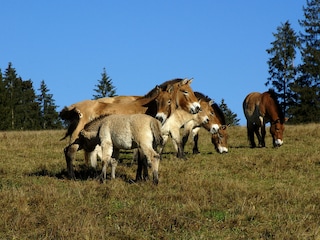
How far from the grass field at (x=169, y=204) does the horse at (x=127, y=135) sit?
1.91ft

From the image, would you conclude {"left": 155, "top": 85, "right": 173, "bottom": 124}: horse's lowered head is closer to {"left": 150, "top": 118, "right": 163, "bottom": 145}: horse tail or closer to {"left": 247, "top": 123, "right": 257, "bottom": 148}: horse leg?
{"left": 150, "top": 118, "right": 163, "bottom": 145}: horse tail

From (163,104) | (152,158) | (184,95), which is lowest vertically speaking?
(152,158)

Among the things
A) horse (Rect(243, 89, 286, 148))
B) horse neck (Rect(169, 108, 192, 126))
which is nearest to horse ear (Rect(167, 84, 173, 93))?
horse neck (Rect(169, 108, 192, 126))

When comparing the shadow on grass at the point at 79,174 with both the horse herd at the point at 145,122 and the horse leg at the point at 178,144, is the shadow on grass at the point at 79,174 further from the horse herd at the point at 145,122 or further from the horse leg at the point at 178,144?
the horse leg at the point at 178,144

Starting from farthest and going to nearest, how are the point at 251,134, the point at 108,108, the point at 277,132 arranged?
the point at 251,134 → the point at 277,132 → the point at 108,108

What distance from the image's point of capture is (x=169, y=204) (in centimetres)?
776

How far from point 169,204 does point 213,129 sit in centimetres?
1049

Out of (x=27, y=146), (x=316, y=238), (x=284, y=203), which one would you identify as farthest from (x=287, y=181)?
(x=27, y=146)

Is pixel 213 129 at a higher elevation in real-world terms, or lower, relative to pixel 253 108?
lower

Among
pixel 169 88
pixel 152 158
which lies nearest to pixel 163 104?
pixel 169 88

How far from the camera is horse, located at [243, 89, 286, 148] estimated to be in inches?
751

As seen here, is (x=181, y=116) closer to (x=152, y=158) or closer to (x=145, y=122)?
(x=145, y=122)

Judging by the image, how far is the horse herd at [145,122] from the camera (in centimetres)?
989

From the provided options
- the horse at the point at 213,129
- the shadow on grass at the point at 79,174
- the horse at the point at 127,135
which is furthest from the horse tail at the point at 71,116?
the horse at the point at 213,129
